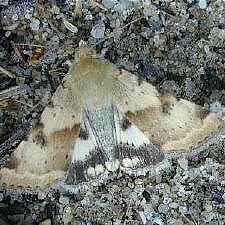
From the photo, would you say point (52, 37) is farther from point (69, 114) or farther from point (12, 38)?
point (69, 114)

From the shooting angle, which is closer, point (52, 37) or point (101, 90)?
point (101, 90)

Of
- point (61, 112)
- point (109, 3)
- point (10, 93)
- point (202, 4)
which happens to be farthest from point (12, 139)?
point (202, 4)

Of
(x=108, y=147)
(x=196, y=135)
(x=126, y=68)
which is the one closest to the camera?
(x=196, y=135)

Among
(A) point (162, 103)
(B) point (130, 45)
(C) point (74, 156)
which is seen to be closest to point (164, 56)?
(B) point (130, 45)

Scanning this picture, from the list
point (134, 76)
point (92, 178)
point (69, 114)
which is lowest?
point (92, 178)

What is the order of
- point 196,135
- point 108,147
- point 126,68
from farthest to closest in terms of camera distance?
point 126,68, point 108,147, point 196,135

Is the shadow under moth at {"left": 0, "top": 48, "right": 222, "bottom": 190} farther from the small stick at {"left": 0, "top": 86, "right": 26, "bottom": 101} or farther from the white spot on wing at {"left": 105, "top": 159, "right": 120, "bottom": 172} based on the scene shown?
the small stick at {"left": 0, "top": 86, "right": 26, "bottom": 101}

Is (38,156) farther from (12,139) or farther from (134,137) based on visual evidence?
(134,137)

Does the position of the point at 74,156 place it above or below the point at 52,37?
below
